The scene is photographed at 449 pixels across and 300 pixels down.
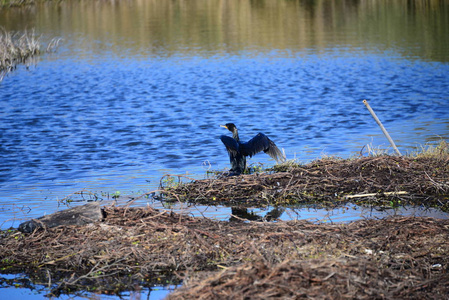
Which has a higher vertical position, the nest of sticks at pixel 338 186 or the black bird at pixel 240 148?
the black bird at pixel 240 148

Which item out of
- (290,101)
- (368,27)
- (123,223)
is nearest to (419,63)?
(290,101)

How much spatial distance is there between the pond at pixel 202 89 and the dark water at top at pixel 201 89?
0.08m

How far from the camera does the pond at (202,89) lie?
1433 cm

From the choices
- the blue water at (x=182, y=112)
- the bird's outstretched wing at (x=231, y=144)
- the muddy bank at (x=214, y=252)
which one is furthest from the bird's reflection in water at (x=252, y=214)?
the blue water at (x=182, y=112)

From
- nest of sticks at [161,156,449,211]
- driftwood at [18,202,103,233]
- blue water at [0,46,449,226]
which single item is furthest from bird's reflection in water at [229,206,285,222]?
blue water at [0,46,449,226]

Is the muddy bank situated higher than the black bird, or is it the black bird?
the black bird

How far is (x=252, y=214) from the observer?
9141 millimetres

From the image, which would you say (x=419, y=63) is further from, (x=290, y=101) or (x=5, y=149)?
(x=5, y=149)

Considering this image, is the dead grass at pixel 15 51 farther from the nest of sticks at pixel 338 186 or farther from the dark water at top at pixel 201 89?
the nest of sticks at pixel 338 186

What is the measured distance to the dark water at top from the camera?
14578 millimetres

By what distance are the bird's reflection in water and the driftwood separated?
196 cm

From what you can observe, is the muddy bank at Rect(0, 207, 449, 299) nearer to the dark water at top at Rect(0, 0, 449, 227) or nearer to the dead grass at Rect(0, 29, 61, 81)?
the dark water at top at Rect(0, 0, 449, 227)

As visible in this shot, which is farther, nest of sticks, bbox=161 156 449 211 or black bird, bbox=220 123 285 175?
black bird, bbox=220 123 285 175

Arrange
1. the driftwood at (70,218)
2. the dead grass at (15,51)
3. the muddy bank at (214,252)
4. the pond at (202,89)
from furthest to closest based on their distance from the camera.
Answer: the dead grass at (15,51) → the pond at (202,89) → the driftwood at (70,218) → the muddy bank at (214,252)
